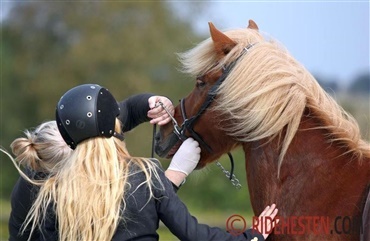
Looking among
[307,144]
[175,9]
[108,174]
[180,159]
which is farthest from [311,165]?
[175,9]

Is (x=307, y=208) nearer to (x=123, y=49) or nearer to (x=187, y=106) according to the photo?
(x=187, y=106)

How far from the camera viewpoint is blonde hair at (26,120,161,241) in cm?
313

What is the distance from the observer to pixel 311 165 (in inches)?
132

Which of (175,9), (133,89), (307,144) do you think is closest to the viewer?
(307,144)

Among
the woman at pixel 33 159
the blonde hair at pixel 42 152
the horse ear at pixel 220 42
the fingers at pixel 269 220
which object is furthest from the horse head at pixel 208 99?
Answer: the blonde hair at pixel 42 152

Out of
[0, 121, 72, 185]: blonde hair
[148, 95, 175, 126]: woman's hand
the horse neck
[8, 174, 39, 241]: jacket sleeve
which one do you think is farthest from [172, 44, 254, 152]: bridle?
[8, 174, 39, 241]: jacket sleeve

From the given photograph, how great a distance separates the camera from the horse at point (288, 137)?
328 cm

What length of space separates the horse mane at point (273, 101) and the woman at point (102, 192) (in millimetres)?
523

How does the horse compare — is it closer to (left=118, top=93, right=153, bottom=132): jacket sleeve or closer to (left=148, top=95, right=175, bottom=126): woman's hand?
(left=148, top=95, right=175, bottom=126): woman's hand

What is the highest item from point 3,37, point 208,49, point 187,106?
point 208,49

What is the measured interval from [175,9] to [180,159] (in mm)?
20263

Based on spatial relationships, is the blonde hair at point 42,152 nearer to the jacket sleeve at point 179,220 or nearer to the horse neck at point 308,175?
the jacket sleeve at point 179,220

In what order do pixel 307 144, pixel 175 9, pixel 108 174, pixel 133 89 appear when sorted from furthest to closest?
pixel 175 9, pixel 133 89, pixel 307 144, pixel 108 174

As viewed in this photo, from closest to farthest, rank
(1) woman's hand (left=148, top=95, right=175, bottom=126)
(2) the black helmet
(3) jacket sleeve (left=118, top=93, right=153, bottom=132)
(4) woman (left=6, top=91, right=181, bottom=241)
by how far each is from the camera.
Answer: (2) the black helmet, (4) woman (left=6, top=91, right=181, bottom=241), (1) woman's hand (left=148, top=95, right=175, bottom=126), (3) jacket sleeve (left=118, top=93, right=153, bottom=132)
